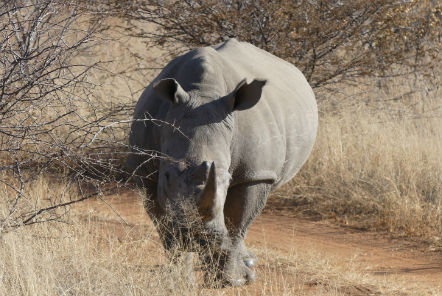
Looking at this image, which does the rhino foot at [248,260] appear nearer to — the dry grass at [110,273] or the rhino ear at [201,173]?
the dry grass at [110,273]

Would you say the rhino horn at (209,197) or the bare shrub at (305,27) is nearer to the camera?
the rhino horn at (209,197)

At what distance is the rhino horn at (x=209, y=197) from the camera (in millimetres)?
4840

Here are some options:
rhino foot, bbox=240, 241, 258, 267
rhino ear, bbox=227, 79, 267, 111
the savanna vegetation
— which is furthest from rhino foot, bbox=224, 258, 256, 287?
rhino ear, bbox=227, 79, 267, 111

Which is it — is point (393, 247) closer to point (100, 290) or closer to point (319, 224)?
point (319, 224)

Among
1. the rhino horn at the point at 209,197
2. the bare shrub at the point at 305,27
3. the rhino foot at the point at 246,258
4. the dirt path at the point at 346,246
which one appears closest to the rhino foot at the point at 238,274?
the rhino foot at the point at 246,258

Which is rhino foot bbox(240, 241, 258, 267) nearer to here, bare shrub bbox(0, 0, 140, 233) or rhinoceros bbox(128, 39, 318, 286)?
rhinoceros bbox(128, 39, 318, 286)

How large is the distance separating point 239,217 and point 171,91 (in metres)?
1.19

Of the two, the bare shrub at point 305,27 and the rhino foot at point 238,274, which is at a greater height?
the bare shrub at point 305,27

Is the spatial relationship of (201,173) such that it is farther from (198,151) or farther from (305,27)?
(305,27)

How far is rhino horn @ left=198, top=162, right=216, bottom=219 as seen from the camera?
484cm

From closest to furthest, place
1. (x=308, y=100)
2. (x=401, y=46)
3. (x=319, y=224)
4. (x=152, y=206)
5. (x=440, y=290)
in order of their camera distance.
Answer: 1. (x=152, y=206)
2. (x=440, y=290)
3. (x=308, y=100)
4. (x=319, y=224)
5. (x=401, y=46)

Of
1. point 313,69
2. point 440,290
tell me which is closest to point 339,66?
point 313,69

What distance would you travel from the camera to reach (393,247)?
26.6 feet

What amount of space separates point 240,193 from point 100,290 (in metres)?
1.65
